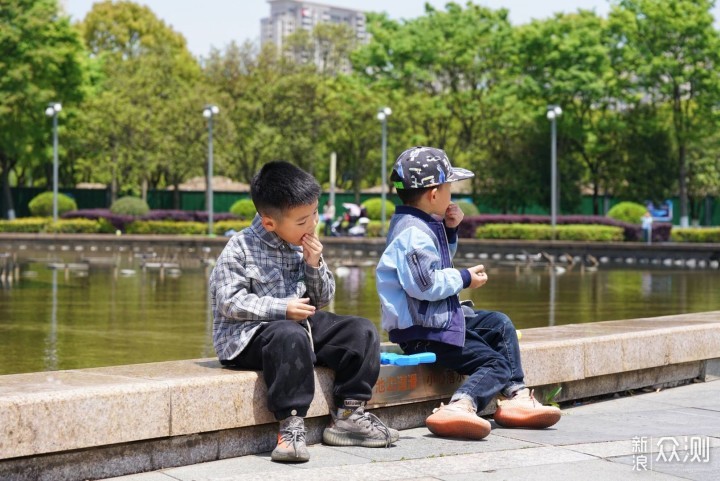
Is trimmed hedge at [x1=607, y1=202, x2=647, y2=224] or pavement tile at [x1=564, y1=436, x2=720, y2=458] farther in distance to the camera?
trimmed hedge at [x1=607, y1=202, x2=647, y2=224]

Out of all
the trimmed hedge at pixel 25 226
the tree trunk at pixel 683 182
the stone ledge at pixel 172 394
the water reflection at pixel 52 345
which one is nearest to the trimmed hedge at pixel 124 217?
the trimmed hedge at pixel 25 226

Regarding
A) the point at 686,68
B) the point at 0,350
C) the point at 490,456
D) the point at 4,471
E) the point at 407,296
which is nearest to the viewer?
the point at 4,471

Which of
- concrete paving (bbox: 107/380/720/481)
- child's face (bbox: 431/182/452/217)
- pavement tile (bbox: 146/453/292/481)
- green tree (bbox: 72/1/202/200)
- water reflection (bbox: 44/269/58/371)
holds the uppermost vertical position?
green tree (bbox: 72/1/202/200)

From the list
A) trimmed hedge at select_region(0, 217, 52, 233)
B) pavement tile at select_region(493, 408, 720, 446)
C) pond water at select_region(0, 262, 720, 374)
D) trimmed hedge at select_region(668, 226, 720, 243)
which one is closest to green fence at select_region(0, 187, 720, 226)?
trimmed hedge at select_region(0, 217, 52, 233)

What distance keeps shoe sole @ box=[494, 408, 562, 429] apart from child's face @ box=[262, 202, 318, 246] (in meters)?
1.47

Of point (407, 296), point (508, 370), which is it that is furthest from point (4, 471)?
point (508, 370)

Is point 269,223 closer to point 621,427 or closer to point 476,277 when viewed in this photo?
point 476,277

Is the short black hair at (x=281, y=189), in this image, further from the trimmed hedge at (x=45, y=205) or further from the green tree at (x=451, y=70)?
the trimmed hedge at (x=45, y=205)

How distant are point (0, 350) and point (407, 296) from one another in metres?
6.59

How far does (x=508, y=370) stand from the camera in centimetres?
588

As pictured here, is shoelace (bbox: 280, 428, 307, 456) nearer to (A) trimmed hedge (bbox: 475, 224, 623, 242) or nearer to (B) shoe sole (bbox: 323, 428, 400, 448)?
(B) shoe sole (bbox: 323, 428, 400, 448)

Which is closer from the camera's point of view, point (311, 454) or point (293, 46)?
point (311, 454)

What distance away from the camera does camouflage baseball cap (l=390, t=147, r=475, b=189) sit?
579 cm

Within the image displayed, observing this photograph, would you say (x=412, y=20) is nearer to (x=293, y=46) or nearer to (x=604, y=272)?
(x=293, y=46)
